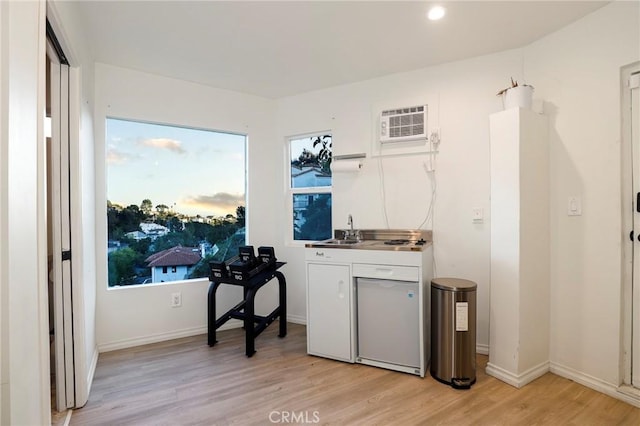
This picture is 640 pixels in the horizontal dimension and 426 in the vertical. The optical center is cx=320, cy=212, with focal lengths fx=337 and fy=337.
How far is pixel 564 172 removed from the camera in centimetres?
247

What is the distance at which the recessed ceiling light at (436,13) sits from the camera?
2227 mm

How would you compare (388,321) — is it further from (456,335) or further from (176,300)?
(176,300)

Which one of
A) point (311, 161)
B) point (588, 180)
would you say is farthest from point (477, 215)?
point (311, 161)

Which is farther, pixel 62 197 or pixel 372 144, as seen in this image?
pixel 372 144

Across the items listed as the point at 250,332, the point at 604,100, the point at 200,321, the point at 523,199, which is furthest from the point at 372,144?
the point at 200,321

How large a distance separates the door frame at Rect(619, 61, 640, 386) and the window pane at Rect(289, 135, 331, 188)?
2.41m

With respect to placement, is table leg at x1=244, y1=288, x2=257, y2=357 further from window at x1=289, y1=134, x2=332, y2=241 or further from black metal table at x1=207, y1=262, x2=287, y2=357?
window at x1=289, y1=134, x2=332, y2=241

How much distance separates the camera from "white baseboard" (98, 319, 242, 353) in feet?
9.77

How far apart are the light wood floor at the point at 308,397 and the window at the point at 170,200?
908 mm

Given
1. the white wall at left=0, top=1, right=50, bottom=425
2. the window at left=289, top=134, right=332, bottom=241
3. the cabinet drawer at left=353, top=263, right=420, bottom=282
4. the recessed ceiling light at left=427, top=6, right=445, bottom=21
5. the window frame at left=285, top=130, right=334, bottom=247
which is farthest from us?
the window frame at left=285, top=130, right=334, bottom=247

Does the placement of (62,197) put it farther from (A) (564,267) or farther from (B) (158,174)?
(A) (564,267)

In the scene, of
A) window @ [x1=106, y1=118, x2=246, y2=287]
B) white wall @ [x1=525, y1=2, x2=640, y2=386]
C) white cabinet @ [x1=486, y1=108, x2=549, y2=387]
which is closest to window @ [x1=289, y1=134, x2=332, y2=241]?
window @ [x1=106, y1=118, x2=246, y2=287]

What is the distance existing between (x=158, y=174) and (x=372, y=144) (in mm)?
2150

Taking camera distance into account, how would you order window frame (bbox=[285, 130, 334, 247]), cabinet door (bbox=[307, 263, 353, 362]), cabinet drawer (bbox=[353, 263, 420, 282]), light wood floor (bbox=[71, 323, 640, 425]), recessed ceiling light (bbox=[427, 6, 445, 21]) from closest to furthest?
light wood floor (bbox=[71, 323, 640, 425]) < recessed ceiling light (bbox=[427, 6, 445, 21]) < cabinet drawer (bbox=[353, 263, 420, 282]) < cabinet door (bbox=[307, 263, 353, 362]) < window frame (bbox=[285, 130, 334, 247])
